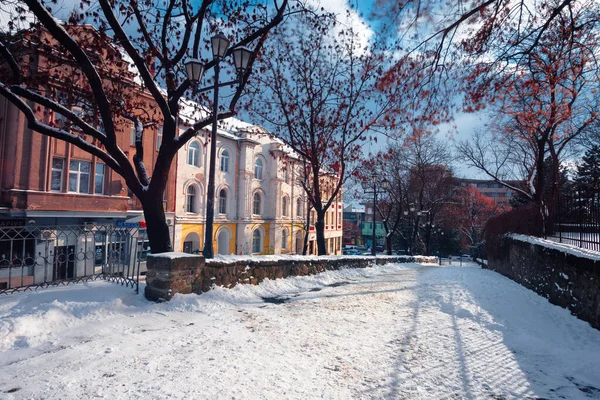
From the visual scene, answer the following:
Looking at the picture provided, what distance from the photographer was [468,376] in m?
3.84

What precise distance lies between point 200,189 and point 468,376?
2368 centimetres

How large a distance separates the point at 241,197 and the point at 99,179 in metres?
12.0

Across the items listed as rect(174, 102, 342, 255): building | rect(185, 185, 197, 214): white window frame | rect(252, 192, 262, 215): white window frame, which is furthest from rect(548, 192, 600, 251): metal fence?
rect(252, 192, 262, 215): white window frame

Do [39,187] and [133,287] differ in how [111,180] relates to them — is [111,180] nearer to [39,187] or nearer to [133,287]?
[39,187]

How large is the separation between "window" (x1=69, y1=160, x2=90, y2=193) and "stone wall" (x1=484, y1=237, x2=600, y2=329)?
19.8m

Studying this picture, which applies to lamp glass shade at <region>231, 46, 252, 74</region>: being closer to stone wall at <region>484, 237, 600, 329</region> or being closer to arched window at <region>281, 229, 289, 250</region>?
stone wall at <region>484, 237, 600, 329</region>

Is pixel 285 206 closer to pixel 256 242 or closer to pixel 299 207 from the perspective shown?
pixel 299 207

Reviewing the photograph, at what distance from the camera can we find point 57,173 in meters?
17.3

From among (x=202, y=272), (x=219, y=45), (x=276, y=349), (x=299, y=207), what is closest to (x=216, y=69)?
(x=219, y=45)

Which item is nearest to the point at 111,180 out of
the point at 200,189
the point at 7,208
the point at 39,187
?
the point at 39,187

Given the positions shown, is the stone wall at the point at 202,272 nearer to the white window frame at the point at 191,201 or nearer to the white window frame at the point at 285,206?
the white window frame at the point at 191,201

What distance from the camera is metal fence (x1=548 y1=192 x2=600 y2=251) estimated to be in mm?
6726

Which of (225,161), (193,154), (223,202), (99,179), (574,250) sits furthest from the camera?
(223,202)

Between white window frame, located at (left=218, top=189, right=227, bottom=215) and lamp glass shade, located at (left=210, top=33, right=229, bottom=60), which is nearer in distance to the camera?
lamp glass shade, located at (left=210, top=33, right=229, bottom=60)
